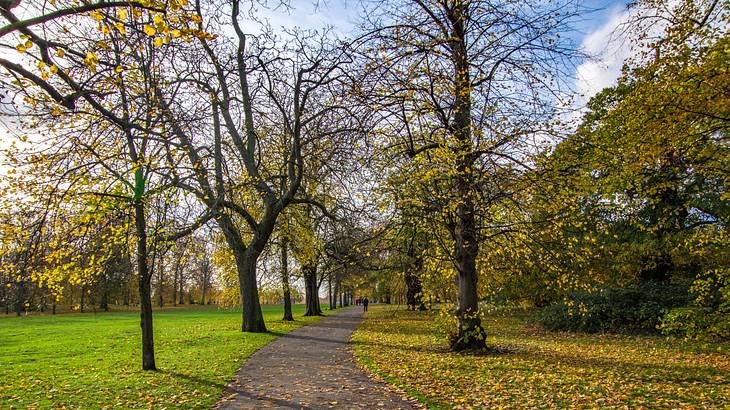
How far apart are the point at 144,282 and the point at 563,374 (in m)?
9.12

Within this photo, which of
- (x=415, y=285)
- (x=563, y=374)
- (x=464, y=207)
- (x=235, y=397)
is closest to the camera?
(x=235, y=397)

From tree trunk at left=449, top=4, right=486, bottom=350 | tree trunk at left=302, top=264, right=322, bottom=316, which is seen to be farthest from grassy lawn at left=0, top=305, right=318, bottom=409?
tree trunk at left=302, top=264, right=322, bottom=316

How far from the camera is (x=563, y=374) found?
9172 mm

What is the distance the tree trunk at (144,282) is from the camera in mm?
9648

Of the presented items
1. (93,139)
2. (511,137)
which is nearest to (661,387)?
(511,137)

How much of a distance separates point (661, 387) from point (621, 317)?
11385mm

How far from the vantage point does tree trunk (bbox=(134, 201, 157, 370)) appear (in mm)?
9648

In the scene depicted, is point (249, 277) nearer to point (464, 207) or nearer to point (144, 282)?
point (144, 282)

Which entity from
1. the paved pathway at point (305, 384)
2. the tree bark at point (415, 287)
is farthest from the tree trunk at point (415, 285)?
the paved pathway at point (305, 384)

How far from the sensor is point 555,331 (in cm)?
1980

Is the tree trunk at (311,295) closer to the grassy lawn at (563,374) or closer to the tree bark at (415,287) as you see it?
the tree bark at (415,287)

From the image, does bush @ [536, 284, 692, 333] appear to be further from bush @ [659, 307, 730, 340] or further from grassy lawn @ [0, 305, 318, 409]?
grassy lawn @ [0, 305, 318, 409]

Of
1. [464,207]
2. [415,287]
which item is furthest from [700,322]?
[415,287]

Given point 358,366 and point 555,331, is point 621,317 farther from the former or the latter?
point 358,366
